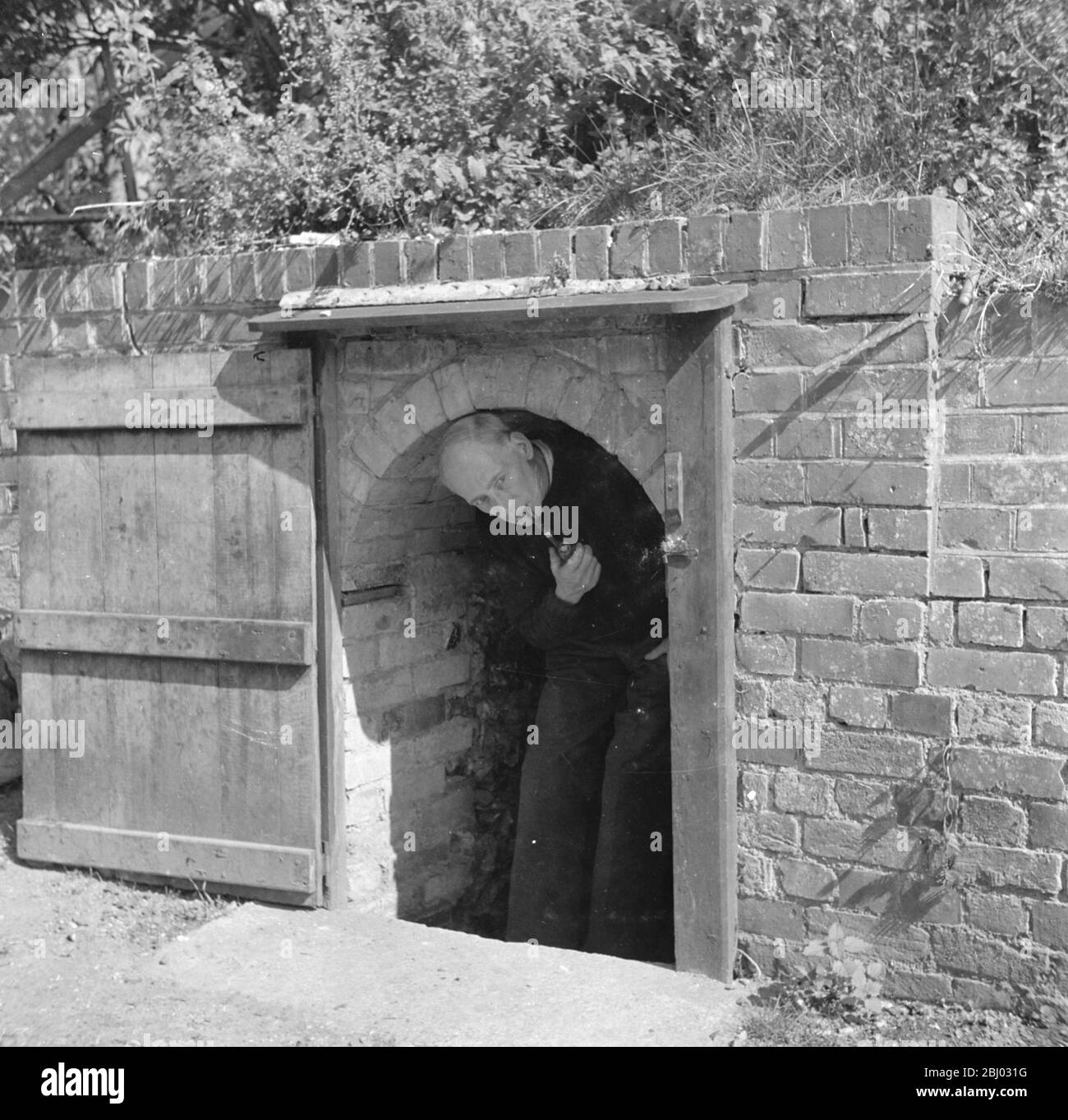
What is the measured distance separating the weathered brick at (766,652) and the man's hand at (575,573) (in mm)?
1052

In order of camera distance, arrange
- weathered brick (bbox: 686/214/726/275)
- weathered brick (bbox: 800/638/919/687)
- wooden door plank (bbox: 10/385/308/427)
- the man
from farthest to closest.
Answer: the man
wooden door plank (bbox: 10/385/308/427)
weathered brick (bbox: 686/214/726/275)
weathered brick (bbox: 800/638/919/687)

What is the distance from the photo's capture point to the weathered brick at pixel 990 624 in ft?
12.4

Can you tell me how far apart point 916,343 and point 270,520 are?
2.39m

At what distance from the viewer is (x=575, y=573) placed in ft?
16.6

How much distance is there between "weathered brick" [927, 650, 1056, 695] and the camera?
3754mm

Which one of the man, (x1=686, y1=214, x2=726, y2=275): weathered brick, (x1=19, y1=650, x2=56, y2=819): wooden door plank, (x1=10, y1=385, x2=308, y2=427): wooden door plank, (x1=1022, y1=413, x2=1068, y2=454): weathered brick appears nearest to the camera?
(x1=1022, y1=413, x2=1068, y2=454): weathered brick

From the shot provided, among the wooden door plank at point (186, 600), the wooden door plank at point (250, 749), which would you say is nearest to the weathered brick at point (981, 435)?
the wooden door plank at point (250, 749)

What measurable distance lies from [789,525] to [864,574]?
0.28m

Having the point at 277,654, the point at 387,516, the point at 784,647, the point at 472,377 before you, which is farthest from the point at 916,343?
the point at 277,654

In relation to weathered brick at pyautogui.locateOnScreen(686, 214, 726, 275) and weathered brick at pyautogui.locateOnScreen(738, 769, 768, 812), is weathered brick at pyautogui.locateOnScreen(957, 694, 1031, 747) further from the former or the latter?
weathered brick at pyautogui.locateOnScreen(686, 214, 726, 275)

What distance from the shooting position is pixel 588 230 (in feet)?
13.8

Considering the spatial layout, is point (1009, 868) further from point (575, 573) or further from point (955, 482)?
point (575, 573)

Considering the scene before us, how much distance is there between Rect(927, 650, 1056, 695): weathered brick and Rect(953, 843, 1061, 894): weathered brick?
19.0 inches

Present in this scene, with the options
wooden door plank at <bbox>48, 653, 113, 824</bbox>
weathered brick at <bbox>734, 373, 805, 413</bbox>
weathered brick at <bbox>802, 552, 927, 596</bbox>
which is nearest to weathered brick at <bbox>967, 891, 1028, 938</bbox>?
weathered brick at <bbox>802, 552, 927, 596</bbox>
